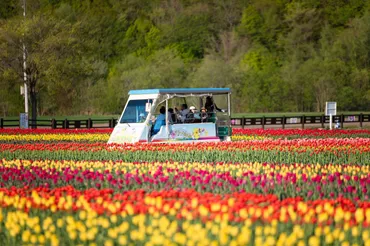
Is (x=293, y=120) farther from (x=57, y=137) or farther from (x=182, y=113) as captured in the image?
(x=182, y=113)

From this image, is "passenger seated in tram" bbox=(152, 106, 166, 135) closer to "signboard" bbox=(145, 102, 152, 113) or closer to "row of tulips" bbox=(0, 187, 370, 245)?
"signboard" bbox=(145, 102, 152, 113)

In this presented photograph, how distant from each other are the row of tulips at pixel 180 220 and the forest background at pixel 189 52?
4295 centimetres

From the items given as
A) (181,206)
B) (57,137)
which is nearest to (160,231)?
(181,206)

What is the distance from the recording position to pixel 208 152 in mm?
21359

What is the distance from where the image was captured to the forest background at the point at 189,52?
56.2m

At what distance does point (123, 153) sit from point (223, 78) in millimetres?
70838

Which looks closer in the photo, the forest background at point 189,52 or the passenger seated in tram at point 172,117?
the passenger seated in tram at point 172,117

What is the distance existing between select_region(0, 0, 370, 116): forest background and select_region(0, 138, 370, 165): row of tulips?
102 feet

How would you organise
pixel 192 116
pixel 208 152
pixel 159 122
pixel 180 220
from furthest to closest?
pixel 192 116 → pixel 159 122 → pixel 208 152 → pixel 180 220

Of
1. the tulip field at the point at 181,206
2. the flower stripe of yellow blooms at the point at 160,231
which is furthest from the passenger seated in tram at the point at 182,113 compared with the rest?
the flower stripe of yellow blooms at the point at 160,231

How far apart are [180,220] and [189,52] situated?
109778mm

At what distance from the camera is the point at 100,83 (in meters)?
94.2

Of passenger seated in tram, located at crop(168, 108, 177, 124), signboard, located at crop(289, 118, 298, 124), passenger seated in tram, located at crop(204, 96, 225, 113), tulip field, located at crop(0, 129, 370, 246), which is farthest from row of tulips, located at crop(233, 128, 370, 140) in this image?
signboard, located at crop(289, 118, 298, 124)

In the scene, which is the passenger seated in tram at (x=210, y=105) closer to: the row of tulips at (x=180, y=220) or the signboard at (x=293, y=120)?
the row of tulips at (x=180, y=220)
